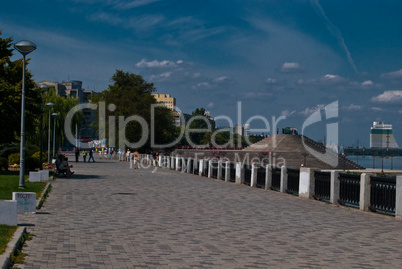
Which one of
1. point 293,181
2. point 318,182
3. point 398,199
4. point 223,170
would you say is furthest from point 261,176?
point 398,199

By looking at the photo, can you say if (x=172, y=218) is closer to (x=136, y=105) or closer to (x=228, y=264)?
(x=228, y=264)

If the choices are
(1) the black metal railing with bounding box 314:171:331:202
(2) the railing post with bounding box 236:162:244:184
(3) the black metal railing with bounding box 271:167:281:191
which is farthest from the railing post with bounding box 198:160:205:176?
(1) the black metal railing with bounding box 314:171:331:202

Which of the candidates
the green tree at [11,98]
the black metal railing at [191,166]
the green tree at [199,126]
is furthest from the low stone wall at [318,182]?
the green tree at [199,126]

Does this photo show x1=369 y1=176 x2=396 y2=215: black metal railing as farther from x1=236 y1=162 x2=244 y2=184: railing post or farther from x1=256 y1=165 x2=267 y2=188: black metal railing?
x1=236 y1=162 x2=244 y2=184: railing post

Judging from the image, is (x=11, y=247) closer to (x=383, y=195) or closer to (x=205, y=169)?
(x=383, y=195)

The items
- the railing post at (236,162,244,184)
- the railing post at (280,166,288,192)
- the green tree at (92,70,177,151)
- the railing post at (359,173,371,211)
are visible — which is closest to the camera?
the railing post at (359,173,371,211)

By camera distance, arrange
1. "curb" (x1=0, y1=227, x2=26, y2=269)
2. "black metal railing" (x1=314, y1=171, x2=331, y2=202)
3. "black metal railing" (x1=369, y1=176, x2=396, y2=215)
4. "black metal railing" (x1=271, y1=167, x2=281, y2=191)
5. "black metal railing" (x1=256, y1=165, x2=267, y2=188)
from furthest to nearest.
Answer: "black metal railing" (x1=256, y1=165, x2=267, y2=188), "black metal railing" (x1=271, y1=167, x2=281, y2=191), "black metal railing" (x1=314, y1=171, x2=331, y2=202), "black metal railing" (x1=369, y1=176, x2=396, y2=215), "curb" (x1=0, y1=227, x2=26, y2=269)

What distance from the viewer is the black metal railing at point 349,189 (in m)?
15.2

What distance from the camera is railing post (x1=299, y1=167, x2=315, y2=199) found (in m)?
18.2

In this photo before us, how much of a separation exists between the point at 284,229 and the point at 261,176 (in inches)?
517

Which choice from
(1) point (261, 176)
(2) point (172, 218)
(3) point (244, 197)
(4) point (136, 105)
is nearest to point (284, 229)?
(2) point (172, 218)

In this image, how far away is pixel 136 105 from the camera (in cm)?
7131

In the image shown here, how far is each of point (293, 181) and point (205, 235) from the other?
10.9 metres

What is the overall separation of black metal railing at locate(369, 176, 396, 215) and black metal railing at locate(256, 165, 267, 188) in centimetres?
909
